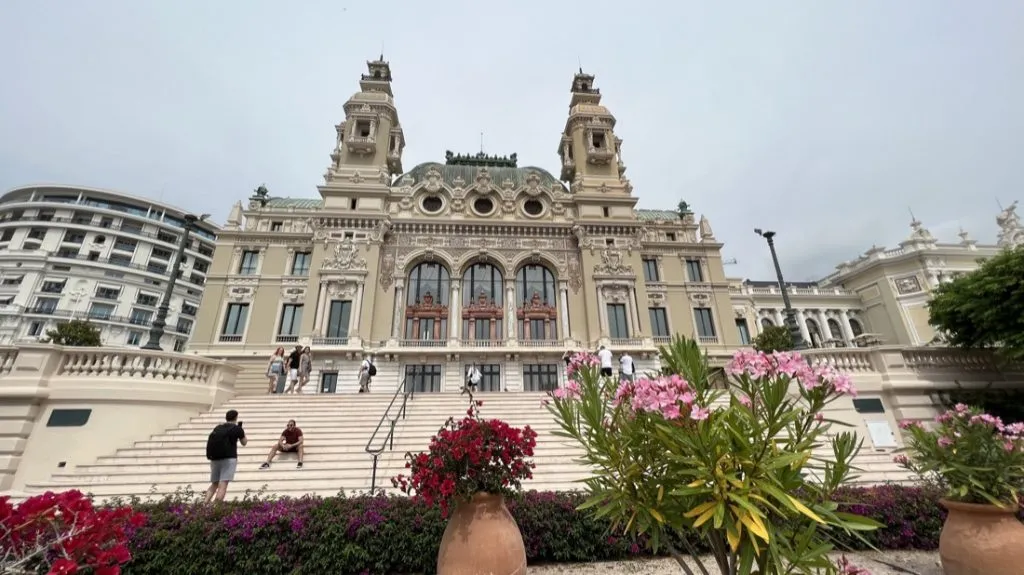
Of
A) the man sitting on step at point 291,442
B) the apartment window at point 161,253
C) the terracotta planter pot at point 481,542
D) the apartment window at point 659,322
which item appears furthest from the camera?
the apartment window at point 161,253

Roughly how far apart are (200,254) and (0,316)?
21.0 meters

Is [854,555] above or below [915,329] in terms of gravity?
below

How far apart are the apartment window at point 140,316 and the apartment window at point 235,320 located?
39281 millimetres

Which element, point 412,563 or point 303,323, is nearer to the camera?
point 412,563

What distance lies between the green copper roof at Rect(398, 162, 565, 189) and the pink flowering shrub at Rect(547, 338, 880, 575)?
2881cm

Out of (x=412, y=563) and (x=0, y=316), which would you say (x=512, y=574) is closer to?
(x=412, y=563)

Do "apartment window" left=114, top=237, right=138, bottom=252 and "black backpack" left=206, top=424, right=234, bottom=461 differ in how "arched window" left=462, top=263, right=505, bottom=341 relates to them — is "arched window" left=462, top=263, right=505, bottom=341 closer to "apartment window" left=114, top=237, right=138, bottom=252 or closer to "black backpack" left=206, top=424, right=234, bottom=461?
"black backpack" left=206, top=424, right=234, bottom=461

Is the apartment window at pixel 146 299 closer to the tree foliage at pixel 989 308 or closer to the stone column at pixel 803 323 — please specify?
the tree foliage at pixel 989 308

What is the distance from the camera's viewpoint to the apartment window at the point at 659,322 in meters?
27.7

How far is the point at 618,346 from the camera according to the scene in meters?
24.7

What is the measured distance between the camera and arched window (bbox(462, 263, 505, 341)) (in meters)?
25.8

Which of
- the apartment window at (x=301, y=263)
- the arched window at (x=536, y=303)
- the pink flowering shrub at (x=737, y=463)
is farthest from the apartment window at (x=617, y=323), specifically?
the pink flowering shrub at (x=737, y=463)

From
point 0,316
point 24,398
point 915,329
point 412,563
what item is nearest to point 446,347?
point 24,398

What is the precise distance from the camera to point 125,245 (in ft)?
178
